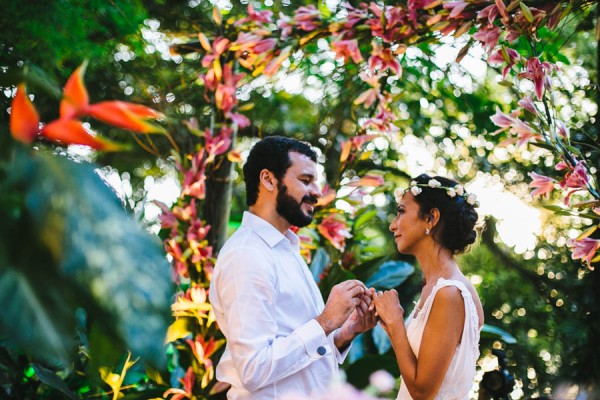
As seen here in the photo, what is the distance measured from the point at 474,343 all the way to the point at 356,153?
47.4 inches

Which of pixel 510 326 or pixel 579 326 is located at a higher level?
pixel 579 326

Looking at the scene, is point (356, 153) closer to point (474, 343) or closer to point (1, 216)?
point (474, 343)

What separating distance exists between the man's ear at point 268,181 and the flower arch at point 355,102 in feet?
1.35

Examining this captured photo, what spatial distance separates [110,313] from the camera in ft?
1.18

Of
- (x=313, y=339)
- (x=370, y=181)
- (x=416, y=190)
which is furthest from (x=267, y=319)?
(x=370, y=181)

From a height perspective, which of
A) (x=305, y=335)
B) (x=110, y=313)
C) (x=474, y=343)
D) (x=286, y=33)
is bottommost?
(x=474, y=343)

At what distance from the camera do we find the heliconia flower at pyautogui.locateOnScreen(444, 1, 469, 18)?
2004 millimetres

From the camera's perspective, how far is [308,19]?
2406 mm

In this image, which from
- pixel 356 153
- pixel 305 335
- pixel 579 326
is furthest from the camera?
pixel 579 326

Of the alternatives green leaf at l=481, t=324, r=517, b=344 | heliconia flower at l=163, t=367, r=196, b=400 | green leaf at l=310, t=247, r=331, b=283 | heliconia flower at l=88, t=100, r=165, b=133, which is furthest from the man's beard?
heliconia flower at l=88, t=100, r=165, b=133

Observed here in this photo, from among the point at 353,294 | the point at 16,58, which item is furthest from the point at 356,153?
the point at 16,58

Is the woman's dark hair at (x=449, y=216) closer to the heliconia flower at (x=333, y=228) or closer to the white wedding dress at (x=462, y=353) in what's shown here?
the white wedding dress at (x=462, y=353)

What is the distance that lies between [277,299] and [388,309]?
34cm

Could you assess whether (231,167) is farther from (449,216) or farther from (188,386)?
(449,216)
